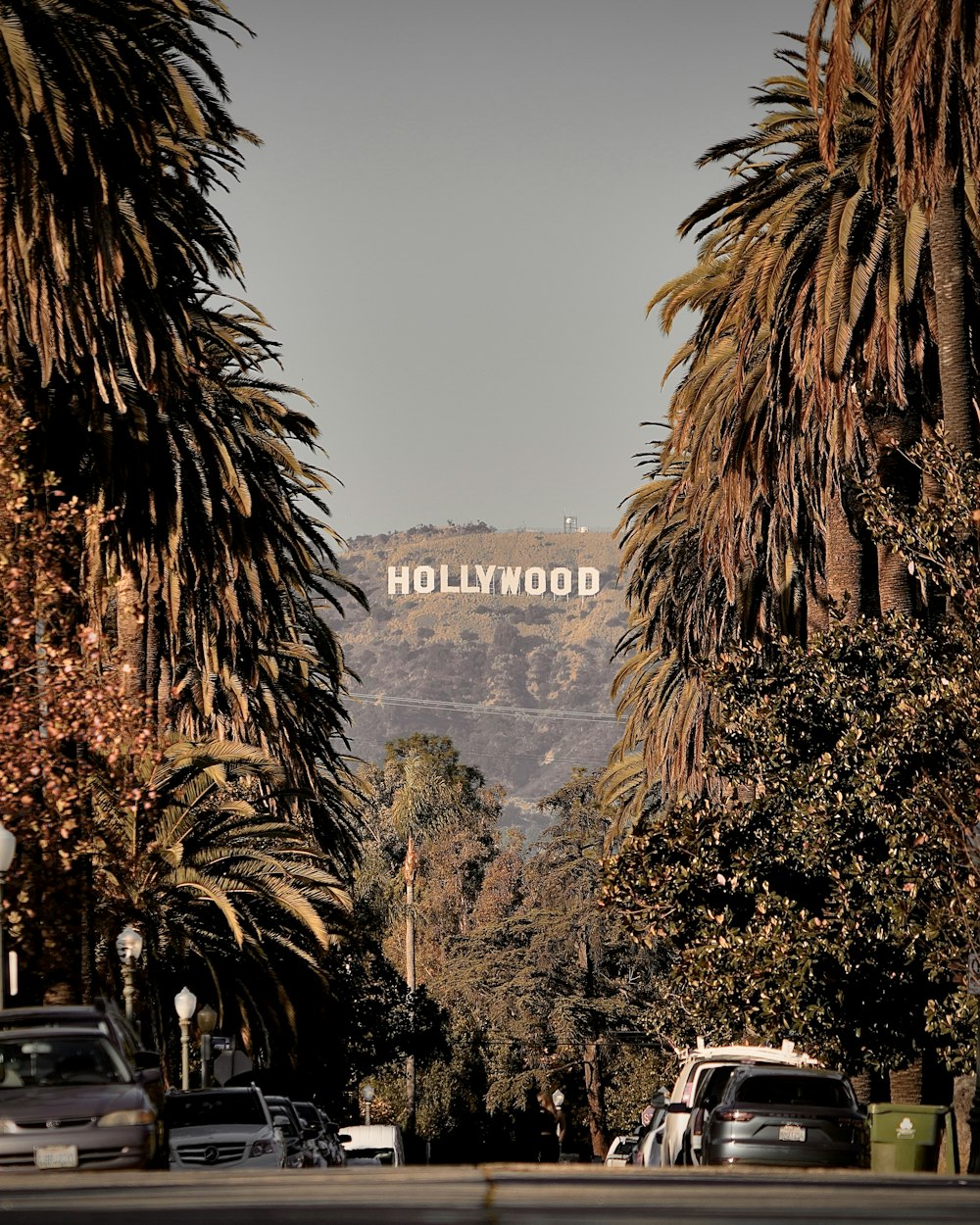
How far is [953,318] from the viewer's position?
23297mm

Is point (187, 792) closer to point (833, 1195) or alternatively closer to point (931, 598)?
point (931, 598)

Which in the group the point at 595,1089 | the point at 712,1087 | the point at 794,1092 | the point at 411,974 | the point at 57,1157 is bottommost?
Answer: the point at 595,1089

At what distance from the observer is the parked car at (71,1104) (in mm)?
14703

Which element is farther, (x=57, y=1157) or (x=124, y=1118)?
(x=124, y=1118)

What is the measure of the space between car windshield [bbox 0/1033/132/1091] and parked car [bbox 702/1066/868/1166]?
636 cm

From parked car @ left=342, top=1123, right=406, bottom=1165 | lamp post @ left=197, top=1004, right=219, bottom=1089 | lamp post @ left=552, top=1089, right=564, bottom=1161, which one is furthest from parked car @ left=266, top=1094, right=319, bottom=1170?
lamp post @ left=552, top=1089, right=564, bottom=1161

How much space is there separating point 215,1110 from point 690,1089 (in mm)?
5518

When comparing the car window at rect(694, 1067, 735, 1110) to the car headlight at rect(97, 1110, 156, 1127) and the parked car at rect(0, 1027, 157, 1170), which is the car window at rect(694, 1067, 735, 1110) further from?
the car headlight at rect(97, 1110, 156, 1127)

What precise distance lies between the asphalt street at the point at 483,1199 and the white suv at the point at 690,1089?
381 inches

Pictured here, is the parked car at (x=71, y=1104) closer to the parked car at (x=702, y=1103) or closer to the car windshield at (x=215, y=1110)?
the parked car at (x=702, y=1103)

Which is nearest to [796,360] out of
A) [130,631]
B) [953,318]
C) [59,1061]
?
[953,318]

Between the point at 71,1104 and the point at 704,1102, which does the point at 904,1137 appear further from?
the point at 71,1104

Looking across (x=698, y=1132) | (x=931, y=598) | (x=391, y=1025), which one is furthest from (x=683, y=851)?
(x=391, y=1025)

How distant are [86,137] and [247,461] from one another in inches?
382
